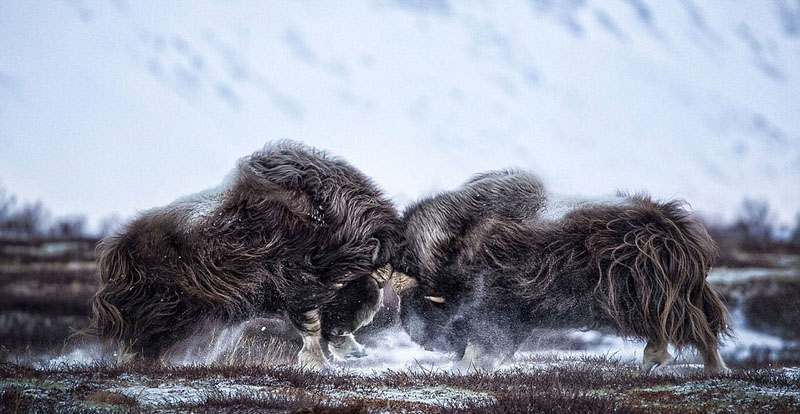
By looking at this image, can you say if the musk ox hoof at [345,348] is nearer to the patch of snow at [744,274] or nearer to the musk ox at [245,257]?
the musk ox at [245,257]

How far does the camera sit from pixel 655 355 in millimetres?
5738

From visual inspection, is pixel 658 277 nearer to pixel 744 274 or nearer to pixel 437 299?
pixel 437 299

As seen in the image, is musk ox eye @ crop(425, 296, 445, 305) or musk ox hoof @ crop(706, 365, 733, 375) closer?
musk ox hoof @ crop(706, 365, 733, 375)

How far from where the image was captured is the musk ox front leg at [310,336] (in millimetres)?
6129

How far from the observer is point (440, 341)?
6.58 meters

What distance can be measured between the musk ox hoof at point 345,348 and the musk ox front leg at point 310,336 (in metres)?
0.33

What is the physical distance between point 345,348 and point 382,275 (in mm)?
753

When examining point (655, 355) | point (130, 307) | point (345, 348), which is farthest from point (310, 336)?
point (655, 355)

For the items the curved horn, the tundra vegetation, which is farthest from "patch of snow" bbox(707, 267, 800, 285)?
the curved horn

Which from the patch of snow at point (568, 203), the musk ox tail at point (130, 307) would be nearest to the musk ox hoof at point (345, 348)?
the musk ox tail at point (130, 307)

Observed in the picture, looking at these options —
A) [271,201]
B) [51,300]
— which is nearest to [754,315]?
[271,201]

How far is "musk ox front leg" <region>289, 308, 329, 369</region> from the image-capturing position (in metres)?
6.13

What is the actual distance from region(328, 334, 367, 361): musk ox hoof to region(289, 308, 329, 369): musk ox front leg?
12.8 inches

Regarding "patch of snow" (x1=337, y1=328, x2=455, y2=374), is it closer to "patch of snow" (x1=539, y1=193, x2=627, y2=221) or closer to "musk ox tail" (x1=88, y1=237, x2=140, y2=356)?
"patch of snow" (x1=539, y1=193, x2=627, y2=221)
